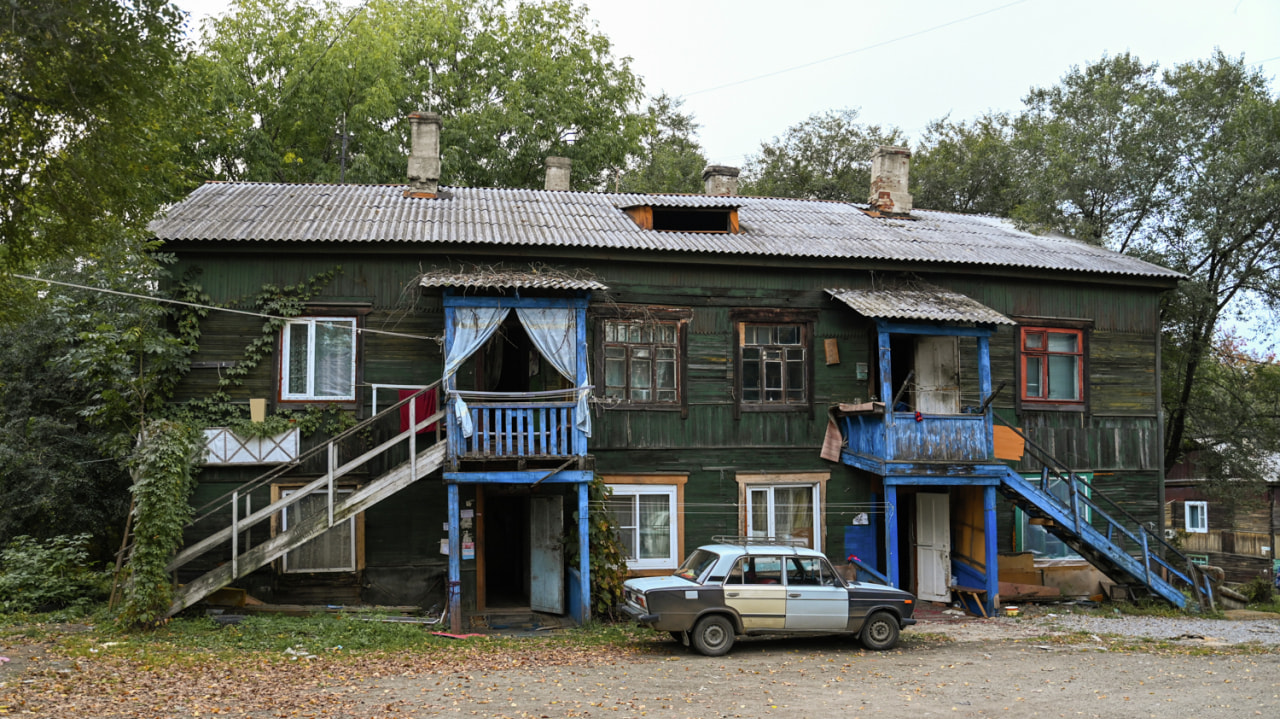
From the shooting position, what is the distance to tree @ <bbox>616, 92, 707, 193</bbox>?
33.8m

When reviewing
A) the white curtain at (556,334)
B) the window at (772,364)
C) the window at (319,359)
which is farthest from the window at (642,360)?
the window at (319,359)

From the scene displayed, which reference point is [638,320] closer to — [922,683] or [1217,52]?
[922,683]

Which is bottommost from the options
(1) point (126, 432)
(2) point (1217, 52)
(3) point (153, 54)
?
(1) point (126, 432)

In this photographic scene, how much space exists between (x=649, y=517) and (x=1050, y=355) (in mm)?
8528

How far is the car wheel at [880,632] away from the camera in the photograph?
43.8 feet

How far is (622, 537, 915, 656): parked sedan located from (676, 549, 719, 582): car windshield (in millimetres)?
19

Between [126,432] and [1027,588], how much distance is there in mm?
16010

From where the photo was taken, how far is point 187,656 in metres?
11.5

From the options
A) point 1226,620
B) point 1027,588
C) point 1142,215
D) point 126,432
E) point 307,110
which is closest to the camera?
point 126,432

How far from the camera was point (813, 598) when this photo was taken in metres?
13.1

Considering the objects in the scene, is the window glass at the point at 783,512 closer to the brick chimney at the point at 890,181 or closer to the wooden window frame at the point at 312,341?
the wooden window frame at the point at 312,341

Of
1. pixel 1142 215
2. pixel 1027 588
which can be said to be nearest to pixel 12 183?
pixel 1027 588

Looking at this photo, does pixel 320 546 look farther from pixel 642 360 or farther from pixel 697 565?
pixel 697 565

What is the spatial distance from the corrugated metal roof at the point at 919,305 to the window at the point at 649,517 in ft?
14.1
